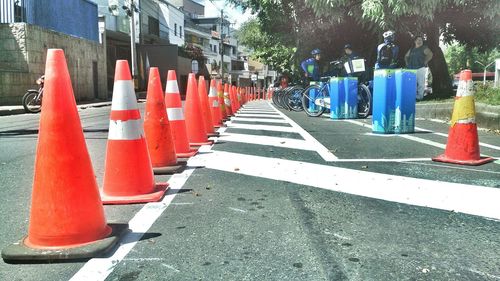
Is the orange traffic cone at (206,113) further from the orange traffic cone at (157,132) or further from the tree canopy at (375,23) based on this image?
the tree canopy at (375,23)

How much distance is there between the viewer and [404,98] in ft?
26.4

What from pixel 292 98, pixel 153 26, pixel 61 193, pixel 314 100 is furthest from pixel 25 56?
pixel 153 26

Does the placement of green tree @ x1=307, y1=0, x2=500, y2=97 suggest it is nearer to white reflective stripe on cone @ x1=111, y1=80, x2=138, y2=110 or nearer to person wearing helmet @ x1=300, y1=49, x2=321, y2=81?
person wearing helmet @ x1=300, y1=49, x2=321, y2=81

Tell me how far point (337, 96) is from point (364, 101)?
2.48 ft

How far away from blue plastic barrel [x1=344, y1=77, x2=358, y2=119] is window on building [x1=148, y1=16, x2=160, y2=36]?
124 ft

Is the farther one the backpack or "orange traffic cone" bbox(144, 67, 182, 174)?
the backpack

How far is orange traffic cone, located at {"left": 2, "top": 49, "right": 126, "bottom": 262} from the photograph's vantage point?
271 centimetres

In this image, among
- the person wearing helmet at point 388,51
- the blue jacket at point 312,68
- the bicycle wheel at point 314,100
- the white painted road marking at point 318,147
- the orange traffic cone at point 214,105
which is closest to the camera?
the white painted road marking at point 318,147

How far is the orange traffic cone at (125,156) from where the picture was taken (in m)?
3.85

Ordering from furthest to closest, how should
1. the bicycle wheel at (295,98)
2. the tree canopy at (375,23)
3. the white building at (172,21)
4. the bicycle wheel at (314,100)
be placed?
the white building at (172,21), the bicycle wheel at (295,98), the tree canopy at (375,23), the bicycle wheel at (314,100)

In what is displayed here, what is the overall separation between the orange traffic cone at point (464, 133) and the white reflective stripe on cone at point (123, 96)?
3.32m

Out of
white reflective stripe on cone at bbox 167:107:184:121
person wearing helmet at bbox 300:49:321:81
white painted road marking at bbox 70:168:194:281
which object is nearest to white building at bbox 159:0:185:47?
person wearing helmet at bbox 300:49:321:81

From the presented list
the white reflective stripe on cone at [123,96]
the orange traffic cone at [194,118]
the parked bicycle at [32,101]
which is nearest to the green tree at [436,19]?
the orange traffic cone at [194,118]

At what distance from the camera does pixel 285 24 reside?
19.8 metres
